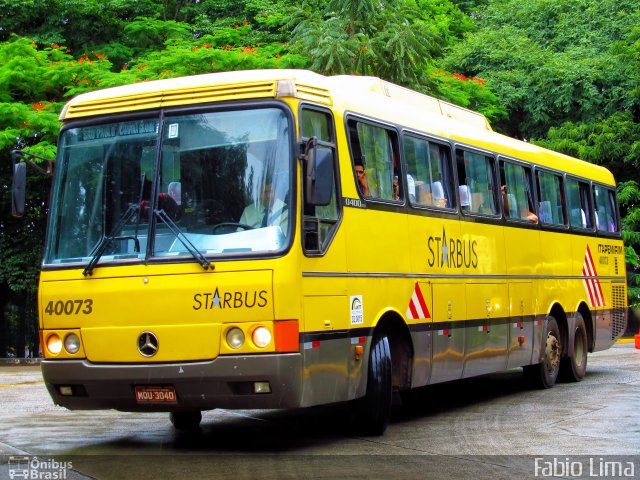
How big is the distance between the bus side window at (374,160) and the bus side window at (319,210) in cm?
51

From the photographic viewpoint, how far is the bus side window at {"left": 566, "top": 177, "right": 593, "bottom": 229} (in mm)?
18188

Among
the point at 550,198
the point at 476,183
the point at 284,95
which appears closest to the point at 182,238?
the point at 284,95

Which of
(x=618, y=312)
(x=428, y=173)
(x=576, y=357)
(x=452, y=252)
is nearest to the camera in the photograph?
(x=428, y=173)

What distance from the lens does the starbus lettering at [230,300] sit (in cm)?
946

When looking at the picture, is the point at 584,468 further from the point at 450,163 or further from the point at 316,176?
the point at 450,163

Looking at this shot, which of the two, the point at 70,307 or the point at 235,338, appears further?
the point at 70,307

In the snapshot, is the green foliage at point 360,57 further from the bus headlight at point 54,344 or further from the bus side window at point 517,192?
the bus headlight at point 54,344

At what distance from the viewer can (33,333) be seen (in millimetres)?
28703

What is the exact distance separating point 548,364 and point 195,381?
8.29 m

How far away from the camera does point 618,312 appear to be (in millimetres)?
19875

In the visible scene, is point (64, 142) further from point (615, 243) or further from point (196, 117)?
point (615, 243)

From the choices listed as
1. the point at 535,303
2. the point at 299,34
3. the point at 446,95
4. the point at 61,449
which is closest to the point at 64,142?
the point at 61,449

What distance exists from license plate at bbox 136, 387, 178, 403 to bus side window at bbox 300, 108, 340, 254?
1.71 meters

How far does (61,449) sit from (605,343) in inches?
445
